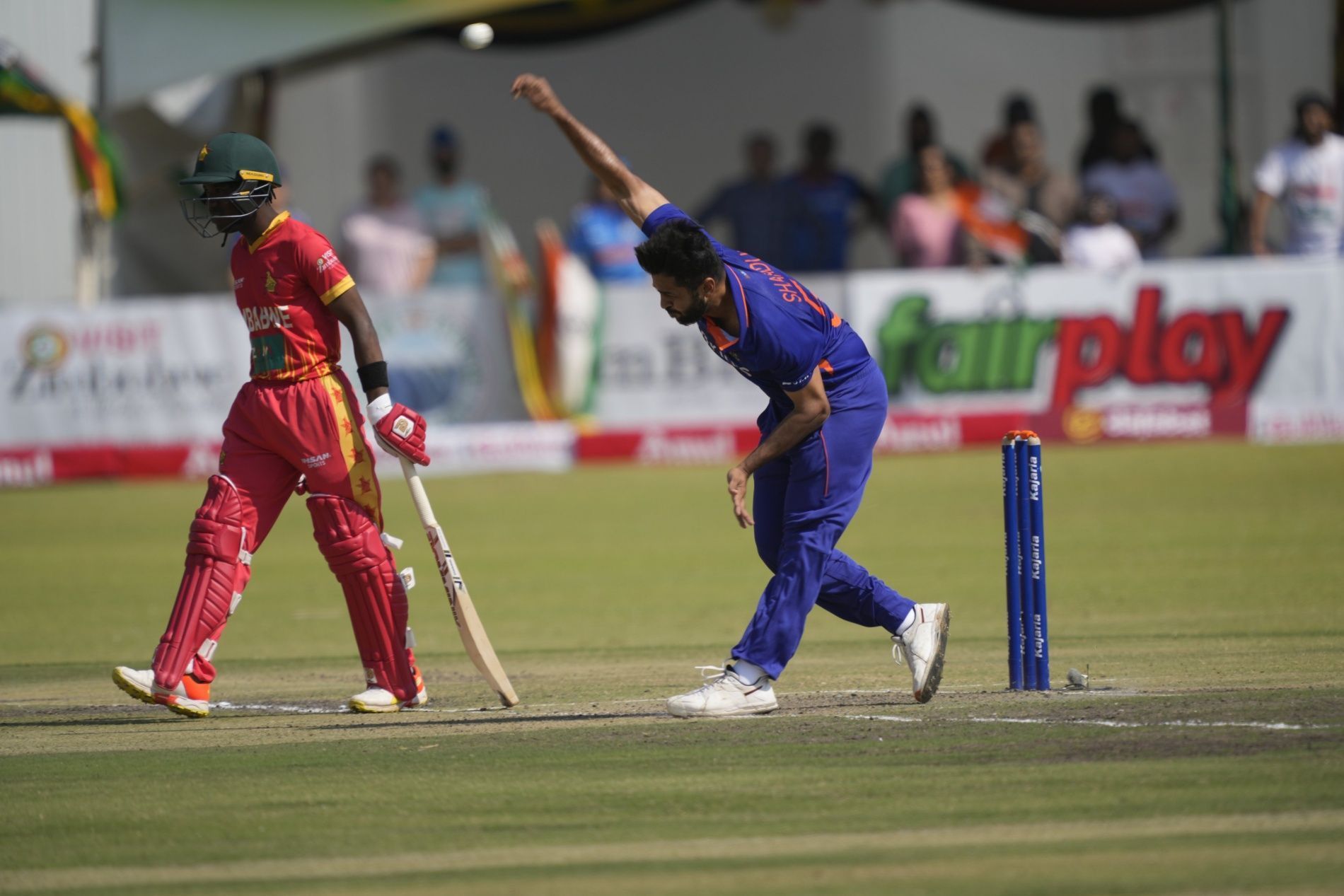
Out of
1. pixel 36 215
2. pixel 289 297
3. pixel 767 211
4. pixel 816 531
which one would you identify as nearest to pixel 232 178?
pixel 289 297

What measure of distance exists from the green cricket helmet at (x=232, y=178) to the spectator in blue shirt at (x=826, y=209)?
457 inches

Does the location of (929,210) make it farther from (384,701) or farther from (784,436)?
(784,436)

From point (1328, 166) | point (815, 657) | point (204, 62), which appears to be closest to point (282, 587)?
point (815, 657)

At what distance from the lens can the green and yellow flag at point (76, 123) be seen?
17.9 metres

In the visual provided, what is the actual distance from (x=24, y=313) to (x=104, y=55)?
8.75 ft

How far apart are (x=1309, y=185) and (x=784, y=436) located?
12197mm

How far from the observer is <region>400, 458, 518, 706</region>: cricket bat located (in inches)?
277

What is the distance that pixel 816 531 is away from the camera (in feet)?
21.8

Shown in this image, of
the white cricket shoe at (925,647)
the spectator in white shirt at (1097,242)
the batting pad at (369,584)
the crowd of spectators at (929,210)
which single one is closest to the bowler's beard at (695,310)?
the white cricket shoe at (925,647)

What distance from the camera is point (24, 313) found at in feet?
56.2

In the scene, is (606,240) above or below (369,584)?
above

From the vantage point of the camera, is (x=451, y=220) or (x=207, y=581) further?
(x=451, y=220)

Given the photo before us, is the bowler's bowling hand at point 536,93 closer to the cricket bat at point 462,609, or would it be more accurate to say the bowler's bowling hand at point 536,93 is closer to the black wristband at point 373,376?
the black wristband at point 373,376

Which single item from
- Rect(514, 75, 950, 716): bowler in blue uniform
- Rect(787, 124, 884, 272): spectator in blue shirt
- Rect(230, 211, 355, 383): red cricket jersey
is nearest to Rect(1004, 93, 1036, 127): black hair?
Rect(787, 124, 884, 272): spectator in blue shirt
